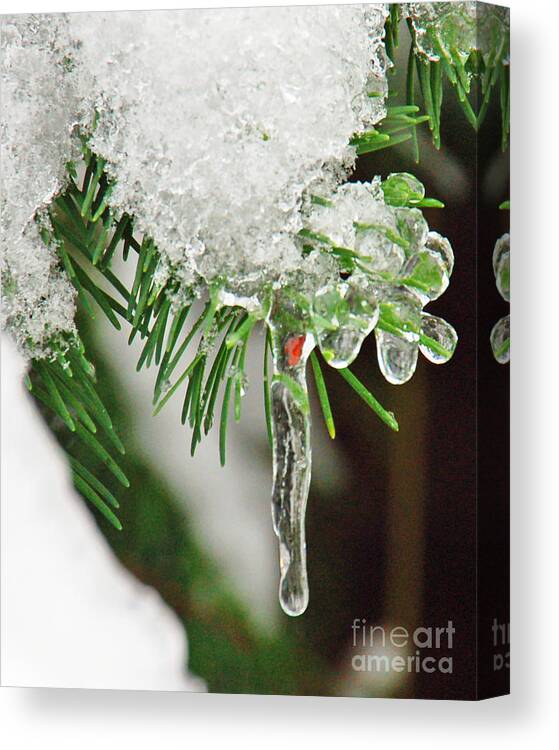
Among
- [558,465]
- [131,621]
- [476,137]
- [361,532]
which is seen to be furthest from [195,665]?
[476,137]

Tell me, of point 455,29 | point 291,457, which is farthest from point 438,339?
point 455,29

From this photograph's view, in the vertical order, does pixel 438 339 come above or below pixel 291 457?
above

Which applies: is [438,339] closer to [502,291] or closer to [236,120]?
[502,291]

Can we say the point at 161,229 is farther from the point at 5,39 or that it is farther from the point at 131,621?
the point at 131,621

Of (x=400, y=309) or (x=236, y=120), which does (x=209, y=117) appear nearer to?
(x=236, y=120)

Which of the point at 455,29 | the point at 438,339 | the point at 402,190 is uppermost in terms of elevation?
the point at 455,29

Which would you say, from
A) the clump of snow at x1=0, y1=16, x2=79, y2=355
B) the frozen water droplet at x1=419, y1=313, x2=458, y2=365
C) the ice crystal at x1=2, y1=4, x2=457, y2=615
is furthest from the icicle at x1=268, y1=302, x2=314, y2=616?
the clump of snow at x1=0, y1=16, x2=79, y2=355
